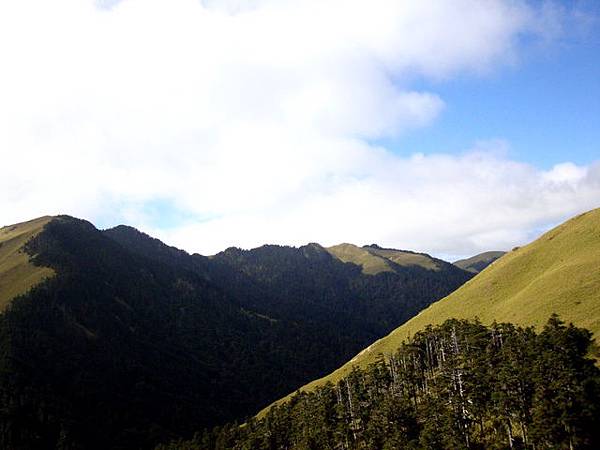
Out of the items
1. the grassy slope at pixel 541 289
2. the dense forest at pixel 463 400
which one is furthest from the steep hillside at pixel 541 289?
the dense forest at pixel 463 400

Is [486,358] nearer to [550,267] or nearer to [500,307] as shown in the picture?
[500,307]

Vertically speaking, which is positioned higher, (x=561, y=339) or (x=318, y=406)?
(x=561, y=339)

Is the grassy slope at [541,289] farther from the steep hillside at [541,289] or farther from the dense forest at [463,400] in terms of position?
the dense forest at [463,400]

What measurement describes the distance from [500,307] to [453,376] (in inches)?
2393

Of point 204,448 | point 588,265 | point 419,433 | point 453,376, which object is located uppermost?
point 588,265

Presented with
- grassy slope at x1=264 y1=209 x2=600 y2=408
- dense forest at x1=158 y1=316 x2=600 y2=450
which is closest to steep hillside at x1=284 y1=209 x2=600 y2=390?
grassy slope at x1=264 y1=209 x2=600 y2=408

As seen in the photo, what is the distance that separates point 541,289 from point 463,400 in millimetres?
65565

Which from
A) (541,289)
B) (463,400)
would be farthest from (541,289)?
(463,400)

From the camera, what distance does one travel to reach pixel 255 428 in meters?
150

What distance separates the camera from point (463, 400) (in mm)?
94188

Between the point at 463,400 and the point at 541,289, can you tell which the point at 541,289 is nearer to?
the point at 541,289

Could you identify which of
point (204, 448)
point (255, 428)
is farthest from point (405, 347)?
point (204, 448)

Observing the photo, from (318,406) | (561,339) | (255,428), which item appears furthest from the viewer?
(255,428)

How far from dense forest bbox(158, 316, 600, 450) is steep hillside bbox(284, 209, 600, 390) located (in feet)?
50.5
